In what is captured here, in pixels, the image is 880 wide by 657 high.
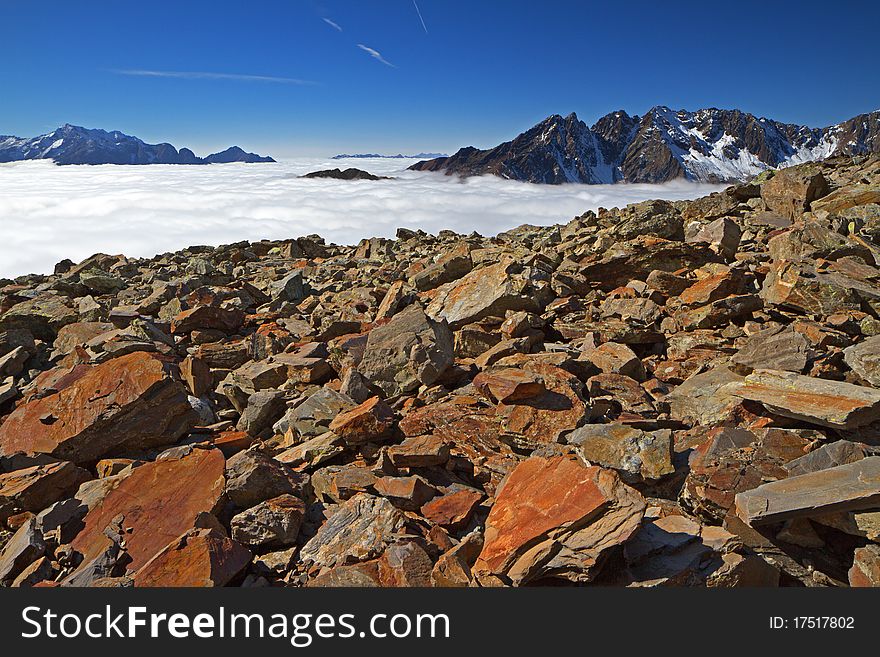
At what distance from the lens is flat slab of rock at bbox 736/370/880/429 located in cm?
620

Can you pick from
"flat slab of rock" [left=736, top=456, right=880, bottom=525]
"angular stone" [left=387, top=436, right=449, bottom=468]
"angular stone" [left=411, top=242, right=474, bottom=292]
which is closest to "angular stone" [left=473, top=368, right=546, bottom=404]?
"angular stone" [left=387, top=436, right=449, bottom=468]

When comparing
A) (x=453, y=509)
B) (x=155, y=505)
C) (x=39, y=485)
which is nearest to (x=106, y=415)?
(x=39, y=485)

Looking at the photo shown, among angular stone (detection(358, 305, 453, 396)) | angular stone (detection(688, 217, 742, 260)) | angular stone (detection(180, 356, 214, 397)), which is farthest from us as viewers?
angular stone (detection(688, 217, 742, 260))

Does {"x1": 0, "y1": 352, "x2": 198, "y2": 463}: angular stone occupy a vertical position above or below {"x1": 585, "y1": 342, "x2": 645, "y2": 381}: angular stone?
below

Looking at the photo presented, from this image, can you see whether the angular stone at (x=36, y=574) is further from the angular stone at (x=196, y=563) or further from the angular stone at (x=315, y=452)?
the angular stone at (x=315, y=452)

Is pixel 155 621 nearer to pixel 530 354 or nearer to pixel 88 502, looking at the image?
pixel 88 502

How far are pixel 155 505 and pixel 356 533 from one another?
2.80m

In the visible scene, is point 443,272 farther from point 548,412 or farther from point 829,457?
point 829,457

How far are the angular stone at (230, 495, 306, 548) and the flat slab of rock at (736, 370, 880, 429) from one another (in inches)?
262

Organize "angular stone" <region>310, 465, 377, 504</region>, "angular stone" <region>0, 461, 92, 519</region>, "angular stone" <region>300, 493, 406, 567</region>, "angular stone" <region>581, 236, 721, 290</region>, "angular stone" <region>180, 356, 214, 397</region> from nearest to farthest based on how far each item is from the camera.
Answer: "angular stone" <region>300, 493, 406, 567</region> → "angular stone" <region>310, 465, 377, 504</region> → "angular stone" <region>0, 461, 92, 519</region> → "angular stone" <region>180, 356, 214, 397</region> → "angular stone" <region>581, 236, 721, 290</region>

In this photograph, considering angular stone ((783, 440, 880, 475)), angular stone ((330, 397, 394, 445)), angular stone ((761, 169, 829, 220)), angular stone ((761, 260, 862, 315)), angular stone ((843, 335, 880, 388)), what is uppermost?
angular stone ((761, 169, 829, 220))

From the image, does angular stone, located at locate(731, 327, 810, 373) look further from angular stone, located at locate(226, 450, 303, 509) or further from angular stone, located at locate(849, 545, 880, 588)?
angular stone, located at locate(226, 450, 303, 509)

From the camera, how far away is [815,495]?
4992mm

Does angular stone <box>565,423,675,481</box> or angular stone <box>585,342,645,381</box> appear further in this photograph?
angular stone <box>585,342,645,381</box>
